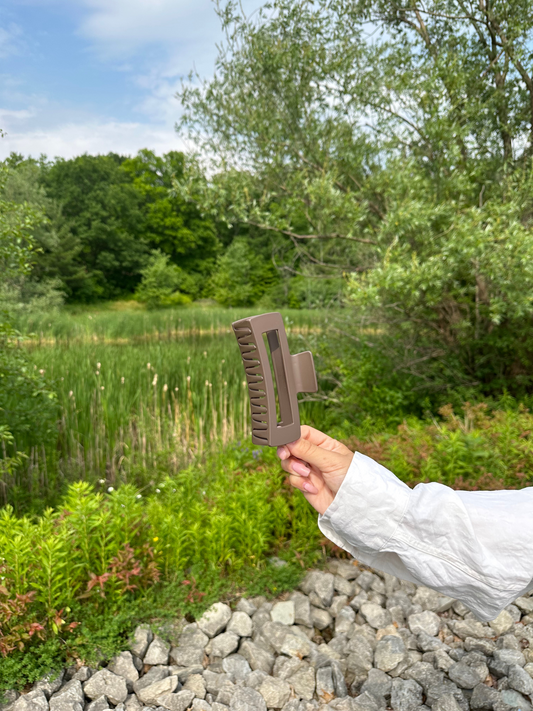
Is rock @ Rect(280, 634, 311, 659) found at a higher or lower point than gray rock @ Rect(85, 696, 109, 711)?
lower

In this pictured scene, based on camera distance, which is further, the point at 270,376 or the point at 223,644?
the point at 223,644

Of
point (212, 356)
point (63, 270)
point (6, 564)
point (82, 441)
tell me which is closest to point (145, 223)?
point (63, 270)

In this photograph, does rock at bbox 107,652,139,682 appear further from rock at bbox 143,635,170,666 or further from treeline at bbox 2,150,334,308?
treeline at bbox 2,150,334,308

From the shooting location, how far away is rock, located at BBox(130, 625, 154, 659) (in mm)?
1975

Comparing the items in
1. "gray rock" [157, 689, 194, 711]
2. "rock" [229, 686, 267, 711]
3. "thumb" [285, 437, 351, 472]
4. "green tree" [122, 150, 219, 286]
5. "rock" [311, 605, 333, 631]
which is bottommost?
"rock" [311, 605, 333, 631]

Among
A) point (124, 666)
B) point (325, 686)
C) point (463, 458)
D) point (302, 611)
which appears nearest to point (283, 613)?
point (302, 611)

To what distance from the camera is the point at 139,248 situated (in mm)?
27234

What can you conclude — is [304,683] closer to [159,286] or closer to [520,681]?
[520,681]

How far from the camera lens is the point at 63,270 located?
23484mm

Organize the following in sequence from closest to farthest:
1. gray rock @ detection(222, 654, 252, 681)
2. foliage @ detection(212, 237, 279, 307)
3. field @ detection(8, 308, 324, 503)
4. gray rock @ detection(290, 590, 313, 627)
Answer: gray rock @ detection(222, 654, 252, 681) → gray rock @ detection(290, 590, 313, 627) → field @ detection(8, 308, 324, 503) → foliage @ detection(212, 237, 279, 307)

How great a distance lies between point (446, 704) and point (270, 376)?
4.99 feet

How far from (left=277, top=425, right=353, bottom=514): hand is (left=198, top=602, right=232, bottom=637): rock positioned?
133 centimetres

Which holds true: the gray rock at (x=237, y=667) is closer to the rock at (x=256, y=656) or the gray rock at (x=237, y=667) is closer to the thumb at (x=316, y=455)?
the rock at (x=256, y=656)

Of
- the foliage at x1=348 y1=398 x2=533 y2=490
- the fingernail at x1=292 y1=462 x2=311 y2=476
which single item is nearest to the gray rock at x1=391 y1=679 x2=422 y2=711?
the foliage at x1=348 y1=398 x2=533 y2=490
